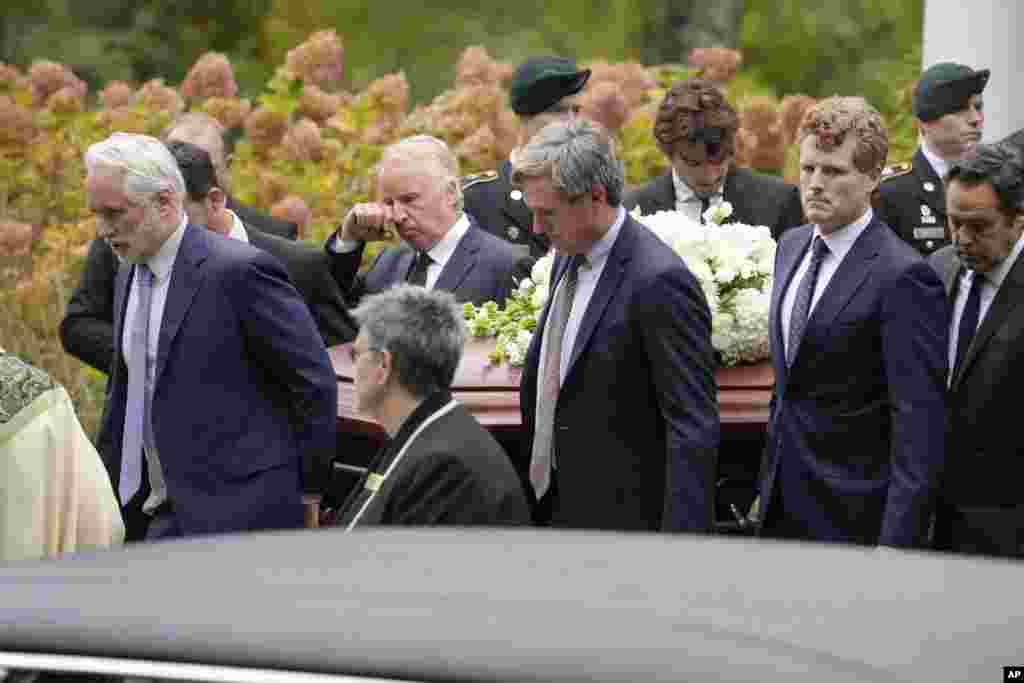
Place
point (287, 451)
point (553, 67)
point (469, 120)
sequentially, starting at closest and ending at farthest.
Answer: point (287, 451), point (553, 67), point (469, 120)

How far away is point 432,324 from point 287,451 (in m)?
1.14

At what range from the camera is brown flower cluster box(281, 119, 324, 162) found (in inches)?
385

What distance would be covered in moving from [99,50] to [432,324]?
11636 mm

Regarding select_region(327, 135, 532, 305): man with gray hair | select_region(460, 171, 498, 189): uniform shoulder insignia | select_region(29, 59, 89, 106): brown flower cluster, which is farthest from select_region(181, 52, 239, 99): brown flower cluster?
select_region(327, 135, 532, 305): man with gray hair

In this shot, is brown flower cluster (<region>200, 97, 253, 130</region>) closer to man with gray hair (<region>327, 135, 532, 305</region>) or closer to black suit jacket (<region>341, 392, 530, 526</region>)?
man with gray hair (<region>327, 135, 532, 305</region>)

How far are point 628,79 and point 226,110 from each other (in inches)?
76.9

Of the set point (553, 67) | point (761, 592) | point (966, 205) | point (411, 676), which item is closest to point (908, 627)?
point (761, 592)

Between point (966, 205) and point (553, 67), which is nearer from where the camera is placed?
point (966, 205)

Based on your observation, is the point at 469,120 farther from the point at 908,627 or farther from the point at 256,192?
the point at 908,627

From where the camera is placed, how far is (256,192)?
1007 centimetres

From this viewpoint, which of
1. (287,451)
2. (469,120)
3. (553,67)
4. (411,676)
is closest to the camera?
(411,676)

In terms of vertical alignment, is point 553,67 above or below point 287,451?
above

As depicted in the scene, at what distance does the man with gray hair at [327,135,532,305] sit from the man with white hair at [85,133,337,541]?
97cm

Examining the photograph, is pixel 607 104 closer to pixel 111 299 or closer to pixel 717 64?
pixel 717 64
